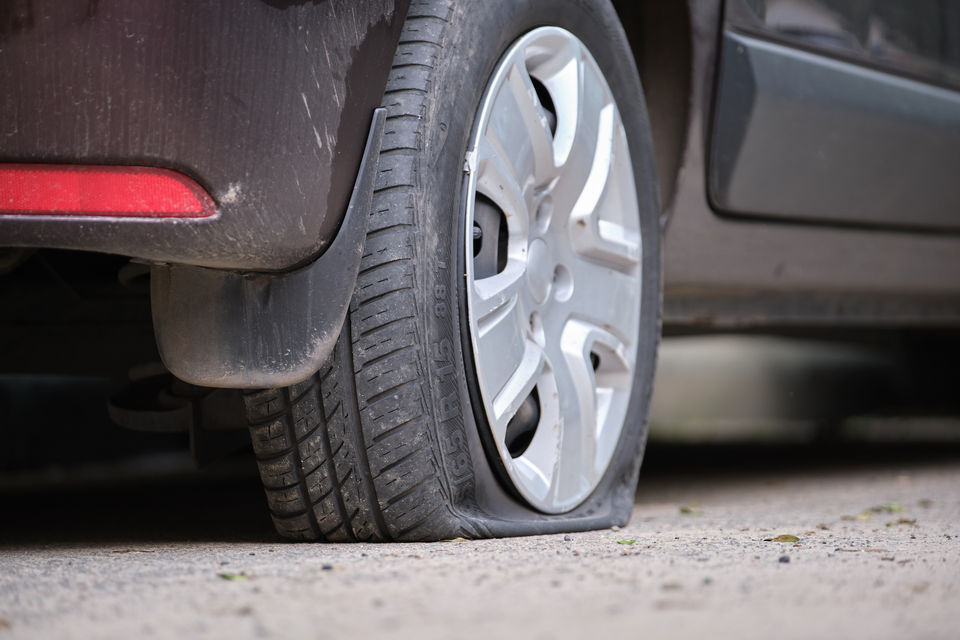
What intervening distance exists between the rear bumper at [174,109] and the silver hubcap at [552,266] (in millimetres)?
355

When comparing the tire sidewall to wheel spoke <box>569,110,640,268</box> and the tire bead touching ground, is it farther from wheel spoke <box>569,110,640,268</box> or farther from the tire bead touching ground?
wheel spoke <box>569,110,640,268</box>

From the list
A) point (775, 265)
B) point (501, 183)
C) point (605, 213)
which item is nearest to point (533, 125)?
point (501, 183)

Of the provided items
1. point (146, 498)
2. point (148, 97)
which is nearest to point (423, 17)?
point (148, 97)

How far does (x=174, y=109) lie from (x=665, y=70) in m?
1.29

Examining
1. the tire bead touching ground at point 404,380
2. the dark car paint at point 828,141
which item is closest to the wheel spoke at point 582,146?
the tire bead touching ground at point 404,380

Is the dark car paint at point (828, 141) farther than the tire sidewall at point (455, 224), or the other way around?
the dark car paint at point (828, 141)

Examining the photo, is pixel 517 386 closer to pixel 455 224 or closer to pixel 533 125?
pixel 455 224

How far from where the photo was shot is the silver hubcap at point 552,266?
70.4 inches

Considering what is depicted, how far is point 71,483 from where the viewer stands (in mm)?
3648

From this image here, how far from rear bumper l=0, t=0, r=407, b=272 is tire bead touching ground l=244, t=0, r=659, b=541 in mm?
187

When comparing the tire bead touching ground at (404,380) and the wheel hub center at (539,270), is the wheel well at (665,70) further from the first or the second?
the tire bead touching ground at (404,380)

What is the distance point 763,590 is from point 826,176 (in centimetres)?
163

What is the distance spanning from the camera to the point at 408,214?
1624mm

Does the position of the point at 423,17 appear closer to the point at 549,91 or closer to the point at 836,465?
the point at 549,91
